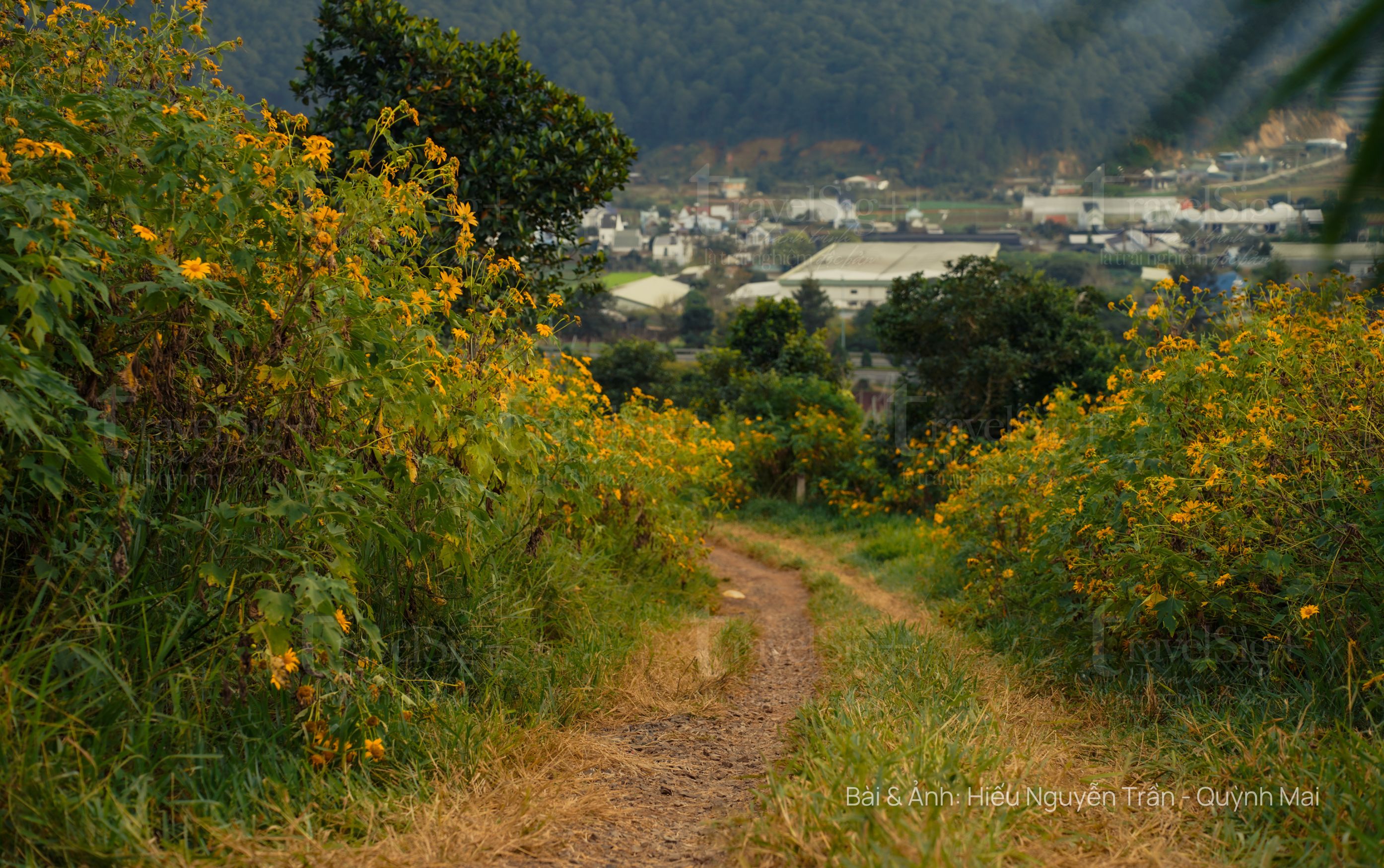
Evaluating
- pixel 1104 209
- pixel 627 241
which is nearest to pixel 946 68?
pixel 1104 209

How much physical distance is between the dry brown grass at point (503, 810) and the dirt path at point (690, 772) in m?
0.05

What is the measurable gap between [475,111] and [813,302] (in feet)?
78.9

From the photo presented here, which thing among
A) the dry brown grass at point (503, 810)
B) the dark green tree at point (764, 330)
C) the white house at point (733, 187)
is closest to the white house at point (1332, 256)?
the dry brown grass at point (503, 810)

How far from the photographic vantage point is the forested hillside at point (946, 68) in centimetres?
111

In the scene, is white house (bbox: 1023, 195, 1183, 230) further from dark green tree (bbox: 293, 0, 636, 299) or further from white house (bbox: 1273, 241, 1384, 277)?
dark green tree (bbox: 293, 0, 636, 299)

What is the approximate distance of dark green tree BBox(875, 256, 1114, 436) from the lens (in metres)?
13.8

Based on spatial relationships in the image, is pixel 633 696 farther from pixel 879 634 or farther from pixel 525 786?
pixel 879 634

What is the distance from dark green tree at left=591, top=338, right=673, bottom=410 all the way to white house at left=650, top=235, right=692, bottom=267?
15.5m

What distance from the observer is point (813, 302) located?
30.7 metres

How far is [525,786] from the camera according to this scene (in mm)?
3025

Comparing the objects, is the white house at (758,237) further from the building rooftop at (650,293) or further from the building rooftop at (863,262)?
the building rooftop at (650,293)

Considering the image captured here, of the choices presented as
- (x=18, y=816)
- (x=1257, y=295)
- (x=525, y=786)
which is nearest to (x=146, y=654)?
(x=18, y=816)

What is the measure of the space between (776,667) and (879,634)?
59cm

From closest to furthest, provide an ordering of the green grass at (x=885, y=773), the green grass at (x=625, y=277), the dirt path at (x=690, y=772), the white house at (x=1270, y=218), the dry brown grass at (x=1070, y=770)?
the white house at (x=1270, y=218)
the green grass at (x=885, y=773)
the dry brown grass at (x=1070, y=770)
the dirt path at (x=690, y=772)
the green grass at (x=625, y=277)
